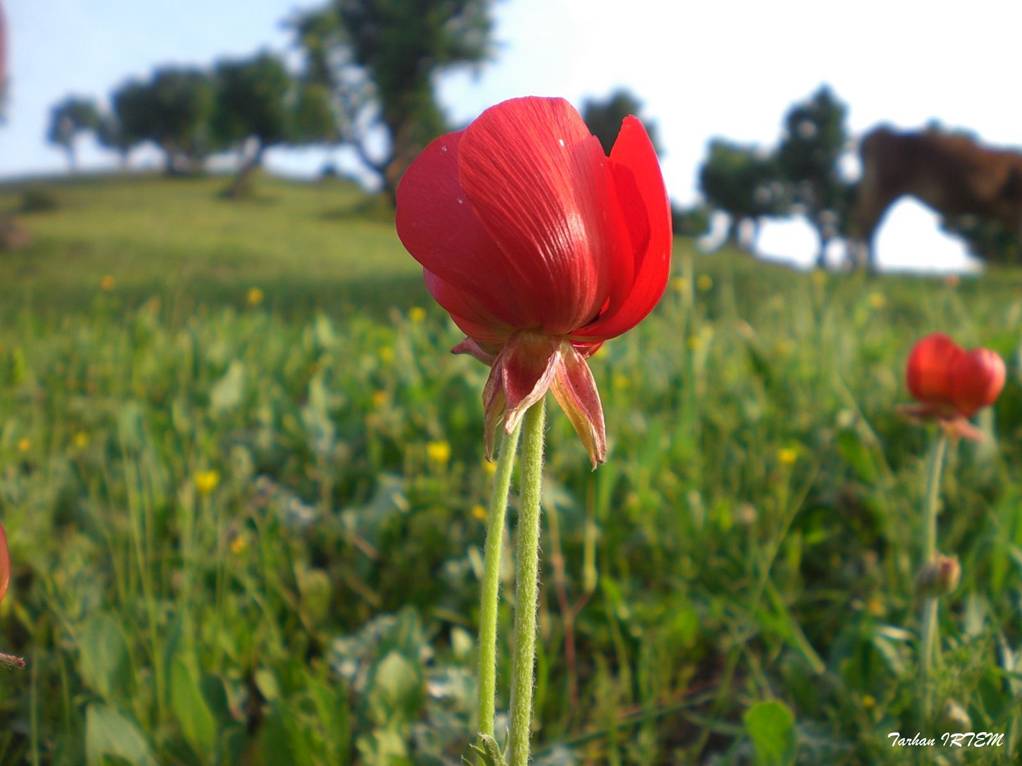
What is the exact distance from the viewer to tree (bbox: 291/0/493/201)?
2253 cm

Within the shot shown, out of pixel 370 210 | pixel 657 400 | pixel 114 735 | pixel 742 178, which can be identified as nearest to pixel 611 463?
pixel 657 400

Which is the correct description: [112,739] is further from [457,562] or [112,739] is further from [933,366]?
[933,366]

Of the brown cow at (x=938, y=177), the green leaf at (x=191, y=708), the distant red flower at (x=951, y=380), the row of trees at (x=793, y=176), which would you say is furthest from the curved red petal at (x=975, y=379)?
the row of trees at (x=793, y=176)

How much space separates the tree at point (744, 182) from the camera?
3281cm

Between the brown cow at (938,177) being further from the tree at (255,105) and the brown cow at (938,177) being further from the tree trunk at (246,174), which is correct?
the tree at (255,105)

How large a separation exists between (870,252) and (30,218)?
15.3 meters

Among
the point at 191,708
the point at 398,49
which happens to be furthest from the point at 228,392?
the point at 398,49

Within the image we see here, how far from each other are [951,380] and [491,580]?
0.81 metres

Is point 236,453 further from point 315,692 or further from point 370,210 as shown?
point 370,210

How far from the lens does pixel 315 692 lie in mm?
908

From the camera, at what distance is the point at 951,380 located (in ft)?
3.54

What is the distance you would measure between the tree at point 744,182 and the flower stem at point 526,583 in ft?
110

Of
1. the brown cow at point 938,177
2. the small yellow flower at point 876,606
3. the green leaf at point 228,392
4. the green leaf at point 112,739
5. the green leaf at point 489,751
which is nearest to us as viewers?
the green leaf at point 489,751

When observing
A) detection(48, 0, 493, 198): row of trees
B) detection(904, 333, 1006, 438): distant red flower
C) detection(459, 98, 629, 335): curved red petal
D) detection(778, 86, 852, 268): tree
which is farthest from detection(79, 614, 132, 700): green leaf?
detection(778, 86, 852, 268): tree
